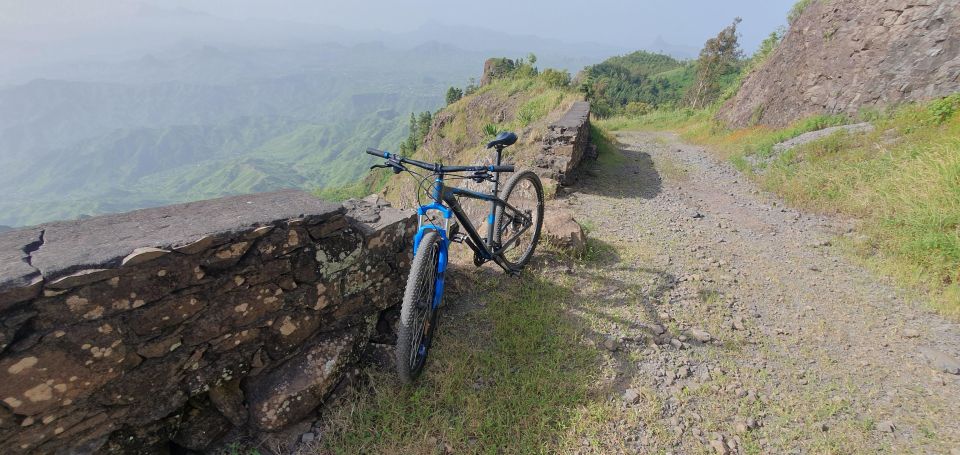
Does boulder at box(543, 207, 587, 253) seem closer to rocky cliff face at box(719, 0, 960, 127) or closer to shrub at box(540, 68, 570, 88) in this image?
rocky cliff face at box(719, 0, 960, 127)

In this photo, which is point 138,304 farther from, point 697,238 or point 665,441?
point 697,238

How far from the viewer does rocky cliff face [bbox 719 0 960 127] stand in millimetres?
9523

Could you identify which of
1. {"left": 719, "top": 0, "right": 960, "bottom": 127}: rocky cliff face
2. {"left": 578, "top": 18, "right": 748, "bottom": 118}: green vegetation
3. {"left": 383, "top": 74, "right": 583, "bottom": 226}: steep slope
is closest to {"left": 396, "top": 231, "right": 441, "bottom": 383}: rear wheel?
{"left": 383, "top": 74, "right": 583, "bottom": 226}: steep slope

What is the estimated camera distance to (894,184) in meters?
6.38

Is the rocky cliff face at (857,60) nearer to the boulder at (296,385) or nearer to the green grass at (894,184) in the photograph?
the green grass at (894,184)

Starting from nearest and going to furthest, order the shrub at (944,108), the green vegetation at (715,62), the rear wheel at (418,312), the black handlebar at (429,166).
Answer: the rear wheel at (418,312) → the black handlebar at (429,166) → the shrub at (944,108) → the green vegetation at (715,62)

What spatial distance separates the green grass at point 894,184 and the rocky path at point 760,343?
1.34 ft

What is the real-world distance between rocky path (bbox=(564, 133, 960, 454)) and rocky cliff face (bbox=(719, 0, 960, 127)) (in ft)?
22.1

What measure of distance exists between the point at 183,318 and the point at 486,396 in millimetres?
2174

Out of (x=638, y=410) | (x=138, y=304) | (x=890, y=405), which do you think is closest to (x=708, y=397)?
(x=638, y=410)

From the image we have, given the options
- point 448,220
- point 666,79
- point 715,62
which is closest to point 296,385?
point 448,220

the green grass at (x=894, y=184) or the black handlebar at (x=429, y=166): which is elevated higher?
the black handlebar at (x=429, y=166)

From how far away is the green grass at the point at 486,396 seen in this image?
2953 millimetres

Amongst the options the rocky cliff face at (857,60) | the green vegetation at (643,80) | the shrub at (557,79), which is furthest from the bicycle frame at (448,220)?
the green vegetation at (643,80)
